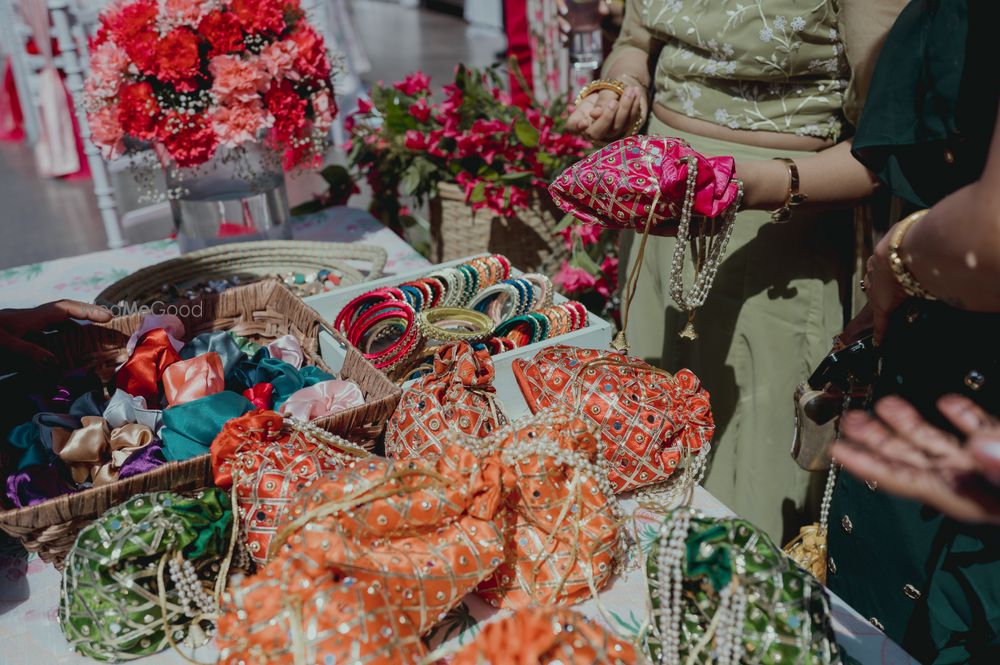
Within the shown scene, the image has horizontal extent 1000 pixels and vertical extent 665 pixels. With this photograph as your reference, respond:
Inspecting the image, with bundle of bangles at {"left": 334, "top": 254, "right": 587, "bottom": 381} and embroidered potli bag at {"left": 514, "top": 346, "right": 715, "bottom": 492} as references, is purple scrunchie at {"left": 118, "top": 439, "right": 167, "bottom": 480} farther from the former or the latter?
embroidered potli bag at {"left": 514, "top": 346, "right": 715, "bottom": 492}

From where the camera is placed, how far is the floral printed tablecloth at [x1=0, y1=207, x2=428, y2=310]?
1640 millimetres

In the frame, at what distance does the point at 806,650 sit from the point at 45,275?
1.73 metres

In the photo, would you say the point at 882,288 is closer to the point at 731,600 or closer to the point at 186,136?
the point at 731,600

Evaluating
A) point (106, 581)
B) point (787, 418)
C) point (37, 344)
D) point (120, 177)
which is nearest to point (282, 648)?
point (106, 581)

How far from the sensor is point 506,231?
7.12 feet

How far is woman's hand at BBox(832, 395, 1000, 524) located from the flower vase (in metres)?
1.48

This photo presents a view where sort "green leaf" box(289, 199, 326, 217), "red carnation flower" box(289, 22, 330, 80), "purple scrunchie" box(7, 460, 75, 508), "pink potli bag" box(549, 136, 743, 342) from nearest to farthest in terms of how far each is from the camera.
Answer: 1. "purple scrunchie" box(7, 460, 75, 508)
2. "pink potli bag" box(549, 136, 743, 342)
3. "red carnation flower" box(289, 22, 330, 80)
4. "green leaf" box(289, 199, 326, 217)

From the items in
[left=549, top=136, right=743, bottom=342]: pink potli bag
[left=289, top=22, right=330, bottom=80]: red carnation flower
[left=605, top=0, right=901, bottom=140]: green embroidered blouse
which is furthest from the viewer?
[left=289, top=22, right=330, bottom=80]: red carnation flower

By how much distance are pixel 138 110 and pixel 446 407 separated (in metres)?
1.06

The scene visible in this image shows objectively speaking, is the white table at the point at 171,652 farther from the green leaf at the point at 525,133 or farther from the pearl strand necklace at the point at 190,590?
the green leaf at the point at 525,133

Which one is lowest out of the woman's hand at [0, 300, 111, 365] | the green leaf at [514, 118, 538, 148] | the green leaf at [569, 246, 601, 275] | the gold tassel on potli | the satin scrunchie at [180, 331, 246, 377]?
the gold tassel on potli

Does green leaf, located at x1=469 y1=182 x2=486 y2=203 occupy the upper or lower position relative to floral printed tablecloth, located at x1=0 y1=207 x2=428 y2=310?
upper

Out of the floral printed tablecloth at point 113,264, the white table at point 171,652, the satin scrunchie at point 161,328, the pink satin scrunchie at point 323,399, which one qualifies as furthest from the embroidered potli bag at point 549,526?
the floral printed tablecloth at point 113,264

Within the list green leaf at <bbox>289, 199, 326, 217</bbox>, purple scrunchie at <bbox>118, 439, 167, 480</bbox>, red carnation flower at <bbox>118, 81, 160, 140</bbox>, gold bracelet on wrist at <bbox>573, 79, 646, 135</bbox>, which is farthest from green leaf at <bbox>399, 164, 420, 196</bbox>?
purple scrunchie at <bbox>118, 439, 167, 480</bbox>
